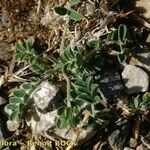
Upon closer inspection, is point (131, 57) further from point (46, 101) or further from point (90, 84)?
point (46, 101)

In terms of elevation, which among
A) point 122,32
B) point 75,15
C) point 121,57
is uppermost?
point 75,15

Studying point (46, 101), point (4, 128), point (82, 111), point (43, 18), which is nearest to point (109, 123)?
point (82, 111)

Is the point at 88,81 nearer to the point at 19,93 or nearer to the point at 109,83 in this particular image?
the point at 109,83

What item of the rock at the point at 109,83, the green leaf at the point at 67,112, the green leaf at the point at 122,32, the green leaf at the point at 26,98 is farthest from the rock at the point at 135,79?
the green leaf at the point at 26,98

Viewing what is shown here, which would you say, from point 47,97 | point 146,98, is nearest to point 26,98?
point 47,97

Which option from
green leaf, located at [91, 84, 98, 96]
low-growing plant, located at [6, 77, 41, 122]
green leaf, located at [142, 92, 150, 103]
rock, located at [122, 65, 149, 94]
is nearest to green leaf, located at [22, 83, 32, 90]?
low-growing plant, located at [6, 77, 41, 122]

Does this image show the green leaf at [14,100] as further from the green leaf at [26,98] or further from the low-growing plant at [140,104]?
the low-growing plant at [140,104]
